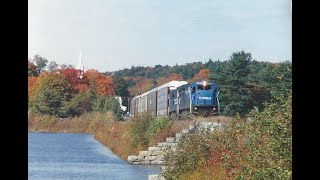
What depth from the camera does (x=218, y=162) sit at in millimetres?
5656

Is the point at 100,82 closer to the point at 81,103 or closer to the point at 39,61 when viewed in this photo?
the point at 81,103

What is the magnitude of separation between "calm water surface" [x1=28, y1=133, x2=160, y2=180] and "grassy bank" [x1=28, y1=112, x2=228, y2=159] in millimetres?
133

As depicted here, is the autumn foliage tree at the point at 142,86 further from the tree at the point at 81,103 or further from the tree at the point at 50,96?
the tree at the point at 50,96

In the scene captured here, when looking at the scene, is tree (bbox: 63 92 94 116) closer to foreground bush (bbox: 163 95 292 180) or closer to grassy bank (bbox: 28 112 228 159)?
grassy bank (bbox: 28 112 228 159)

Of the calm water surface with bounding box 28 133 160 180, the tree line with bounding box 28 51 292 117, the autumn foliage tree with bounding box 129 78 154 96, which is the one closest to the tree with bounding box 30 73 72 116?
the tree line with bounding box 28 51 292 117

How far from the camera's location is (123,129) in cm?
787

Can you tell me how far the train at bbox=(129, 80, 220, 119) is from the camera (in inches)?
298

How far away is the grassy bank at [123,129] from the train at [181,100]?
192 mm

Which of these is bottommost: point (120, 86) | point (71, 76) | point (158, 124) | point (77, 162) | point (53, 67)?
point (77, 162)

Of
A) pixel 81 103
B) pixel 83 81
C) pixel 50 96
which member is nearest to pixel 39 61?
pixel 50 96

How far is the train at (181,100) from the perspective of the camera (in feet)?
24.8

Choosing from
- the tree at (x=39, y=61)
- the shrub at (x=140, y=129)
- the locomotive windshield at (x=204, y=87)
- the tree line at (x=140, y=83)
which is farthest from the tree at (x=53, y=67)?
the locomotive windshield at (x=204, y=87)

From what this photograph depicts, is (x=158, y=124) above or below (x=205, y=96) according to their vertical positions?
below

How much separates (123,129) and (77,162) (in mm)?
788
